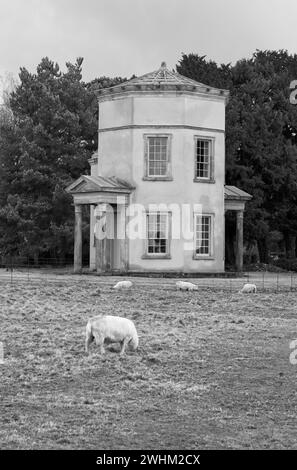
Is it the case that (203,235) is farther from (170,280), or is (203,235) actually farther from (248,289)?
(248,289)

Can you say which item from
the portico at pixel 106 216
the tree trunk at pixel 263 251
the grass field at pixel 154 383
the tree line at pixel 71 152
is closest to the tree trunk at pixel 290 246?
the tree trunk at pixel 263 251

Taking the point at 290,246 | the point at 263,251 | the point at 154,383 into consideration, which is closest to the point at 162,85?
the point at 263,251

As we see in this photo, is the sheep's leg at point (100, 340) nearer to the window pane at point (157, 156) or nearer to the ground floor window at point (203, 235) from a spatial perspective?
the ground floor window at point (203, 235)

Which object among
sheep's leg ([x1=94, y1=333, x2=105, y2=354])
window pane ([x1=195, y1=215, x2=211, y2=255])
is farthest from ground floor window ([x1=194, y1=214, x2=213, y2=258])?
sheep's leg ([x1=94, y1=333, x2=105, y2=354])

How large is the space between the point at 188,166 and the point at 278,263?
52.7ft

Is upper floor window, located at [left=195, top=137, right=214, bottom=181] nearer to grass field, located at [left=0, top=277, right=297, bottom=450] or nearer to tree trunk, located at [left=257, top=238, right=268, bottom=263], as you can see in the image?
tree trunk, located at [left=257, top=238, right=268, bottom=263]

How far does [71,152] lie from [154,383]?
1457 inches

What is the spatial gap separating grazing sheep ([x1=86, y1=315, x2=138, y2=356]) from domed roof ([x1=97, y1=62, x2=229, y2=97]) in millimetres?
25657

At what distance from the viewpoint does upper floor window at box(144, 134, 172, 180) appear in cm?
4191

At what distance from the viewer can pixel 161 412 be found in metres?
12.6

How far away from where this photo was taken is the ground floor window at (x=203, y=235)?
42250 millimetres

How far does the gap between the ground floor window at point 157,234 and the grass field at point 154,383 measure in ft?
50.4

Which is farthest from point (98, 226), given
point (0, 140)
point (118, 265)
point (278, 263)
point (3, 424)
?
point (3, 424)

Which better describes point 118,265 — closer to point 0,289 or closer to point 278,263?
point 0,289
